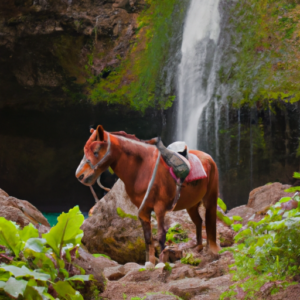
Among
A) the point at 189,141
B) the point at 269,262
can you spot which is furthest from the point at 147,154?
the point at 189,141

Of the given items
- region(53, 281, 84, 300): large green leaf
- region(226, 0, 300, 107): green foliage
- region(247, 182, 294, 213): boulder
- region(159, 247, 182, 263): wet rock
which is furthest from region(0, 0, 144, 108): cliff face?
region(53, 281, 84, 300): large green leaf

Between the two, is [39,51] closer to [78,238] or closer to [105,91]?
[105,91]

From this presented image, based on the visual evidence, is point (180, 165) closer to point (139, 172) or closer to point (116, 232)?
point (139, 172)

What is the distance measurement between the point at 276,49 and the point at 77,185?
8.24m

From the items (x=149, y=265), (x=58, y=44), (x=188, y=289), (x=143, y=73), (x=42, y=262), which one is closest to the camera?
(x=42, y=262)

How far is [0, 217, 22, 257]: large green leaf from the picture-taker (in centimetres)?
175

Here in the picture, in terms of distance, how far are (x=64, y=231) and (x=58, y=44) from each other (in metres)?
11.0

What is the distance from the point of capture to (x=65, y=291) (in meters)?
1.62

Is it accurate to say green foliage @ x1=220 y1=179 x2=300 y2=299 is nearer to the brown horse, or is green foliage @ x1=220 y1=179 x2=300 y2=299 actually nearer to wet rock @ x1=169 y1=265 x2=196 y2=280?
wet rock @ x1=169 y1=265 x2=196 y2=280

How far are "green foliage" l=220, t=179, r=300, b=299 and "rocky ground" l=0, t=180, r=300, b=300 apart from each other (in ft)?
0.27

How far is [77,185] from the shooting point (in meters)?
11.6

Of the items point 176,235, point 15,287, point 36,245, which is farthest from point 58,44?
point 15,287

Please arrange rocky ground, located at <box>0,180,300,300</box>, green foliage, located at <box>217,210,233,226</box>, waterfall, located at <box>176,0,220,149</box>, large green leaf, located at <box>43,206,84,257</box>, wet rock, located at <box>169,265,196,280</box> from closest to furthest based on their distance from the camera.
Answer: large green leaf, located at <box>43,206,84,257</box> → rocky ground, located at <box>0,180,300,300</box> → wet rock, located at <box>169,265,196,280</box> → green foliage, located at <box>217,210,233,226</box> → waterfall, located at <box>176,0,220,149</box>

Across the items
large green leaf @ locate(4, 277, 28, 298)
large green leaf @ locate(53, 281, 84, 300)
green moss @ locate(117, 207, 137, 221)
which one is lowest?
green moss @ locate(117, 207, 137, 221)
